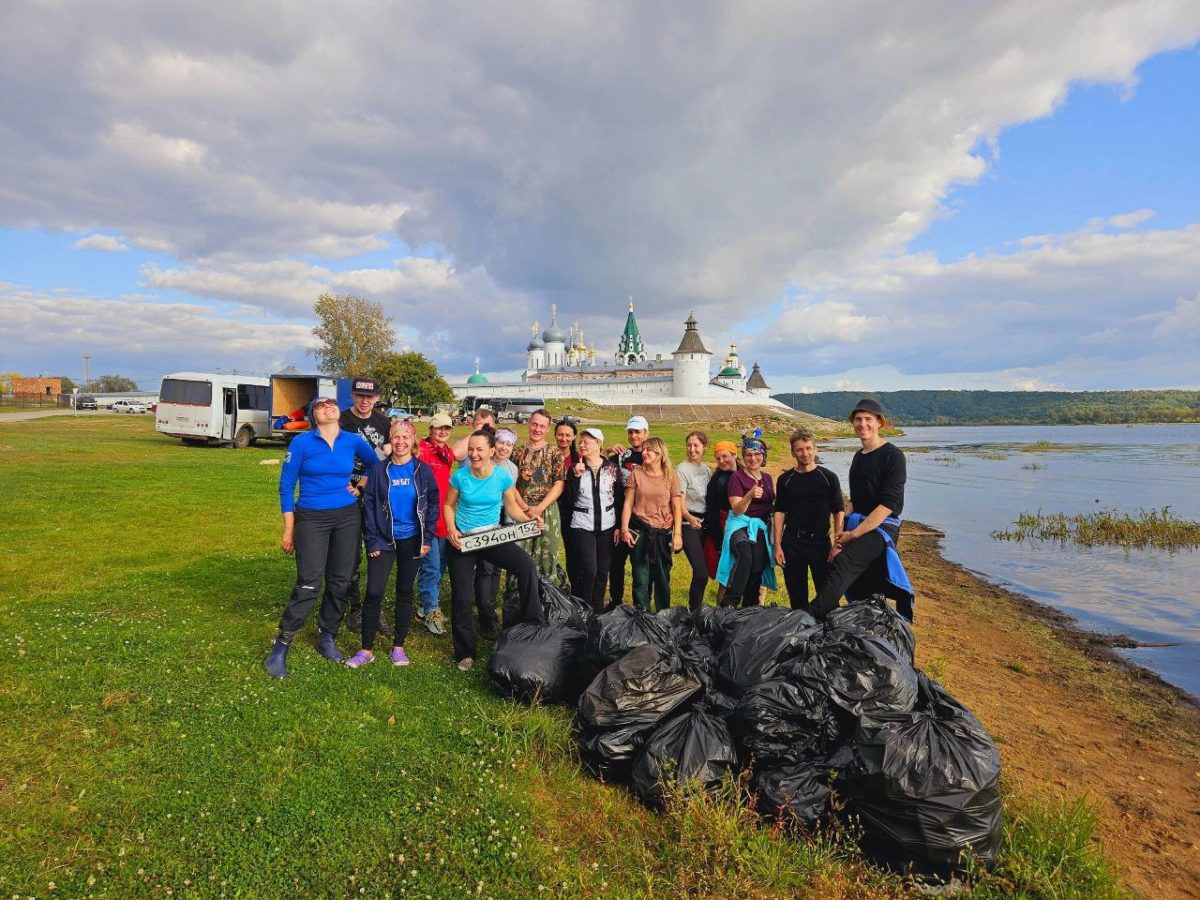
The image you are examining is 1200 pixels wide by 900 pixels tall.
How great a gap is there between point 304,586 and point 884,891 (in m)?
3.75

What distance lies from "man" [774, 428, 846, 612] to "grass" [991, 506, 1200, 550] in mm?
11711

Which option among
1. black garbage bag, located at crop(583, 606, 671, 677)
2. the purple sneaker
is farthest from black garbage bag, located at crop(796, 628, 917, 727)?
the purple sneaker

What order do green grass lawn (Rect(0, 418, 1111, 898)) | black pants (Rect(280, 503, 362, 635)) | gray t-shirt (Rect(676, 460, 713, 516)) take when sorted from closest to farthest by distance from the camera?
green grass lawn (Rect(0, 418, 1111, 898)) < black pants (Rect(280, 503, 362, 635)) < gray t-shirt (Rect(676, 460, 713, 516))

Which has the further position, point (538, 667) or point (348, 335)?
point (348, 335)

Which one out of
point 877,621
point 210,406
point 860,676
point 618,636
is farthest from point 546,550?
point 210,406

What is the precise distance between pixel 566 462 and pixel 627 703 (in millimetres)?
2650

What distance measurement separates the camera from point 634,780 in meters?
3.41

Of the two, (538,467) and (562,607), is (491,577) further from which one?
(538,467)

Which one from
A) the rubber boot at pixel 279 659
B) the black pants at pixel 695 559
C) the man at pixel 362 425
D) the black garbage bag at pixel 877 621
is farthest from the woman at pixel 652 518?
the rubber boot at pixel 279 659

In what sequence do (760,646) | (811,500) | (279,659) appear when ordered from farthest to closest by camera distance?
(811,500), (279,659), (760,646)

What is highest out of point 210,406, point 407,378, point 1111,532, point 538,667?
point 407,378

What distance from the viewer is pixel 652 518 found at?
18.5 ft

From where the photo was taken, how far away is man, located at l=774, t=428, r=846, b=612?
509 centimetres

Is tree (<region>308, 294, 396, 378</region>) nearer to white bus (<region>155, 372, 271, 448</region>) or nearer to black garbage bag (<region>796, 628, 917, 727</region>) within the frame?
white bus (<region>155, 372, 271, 448</region>)
